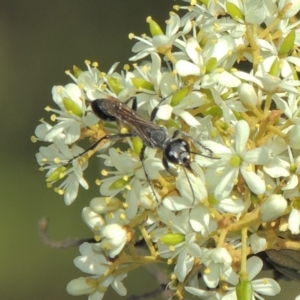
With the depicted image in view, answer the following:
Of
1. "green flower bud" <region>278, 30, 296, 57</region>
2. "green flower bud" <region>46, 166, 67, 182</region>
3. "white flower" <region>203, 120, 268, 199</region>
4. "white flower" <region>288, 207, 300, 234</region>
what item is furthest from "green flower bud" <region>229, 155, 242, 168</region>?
"green flower bud" <region>46, 166, 67, 182</region>

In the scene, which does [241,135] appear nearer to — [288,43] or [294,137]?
[294,137]

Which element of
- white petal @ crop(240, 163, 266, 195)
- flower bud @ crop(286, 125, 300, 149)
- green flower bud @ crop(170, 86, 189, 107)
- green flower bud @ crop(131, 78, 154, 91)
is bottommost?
white petal @ crop(240, 163, 266, 195)

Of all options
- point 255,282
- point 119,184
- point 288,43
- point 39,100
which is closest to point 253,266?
point 255,282

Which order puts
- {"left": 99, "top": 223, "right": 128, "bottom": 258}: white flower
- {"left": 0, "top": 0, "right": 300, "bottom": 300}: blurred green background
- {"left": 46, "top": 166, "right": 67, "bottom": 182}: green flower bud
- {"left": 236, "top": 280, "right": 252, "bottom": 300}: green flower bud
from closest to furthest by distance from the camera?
{"left": 236, "top": 280, "right": 252, "bottom": 300}: green flower bud
{"left": 99, "top": 223, "right": 128, "bottom": 258}: white flower
{"left": 46, "top": 166, "right": 67, "bottom": 182}: green flower bud
{"left": 0, "top": 0, "right": 300, "bottom": 300}: blurred green background

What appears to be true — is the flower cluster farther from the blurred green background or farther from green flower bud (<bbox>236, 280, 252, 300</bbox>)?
the blurred green background

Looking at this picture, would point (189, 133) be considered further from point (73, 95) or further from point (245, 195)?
point (73, 95)

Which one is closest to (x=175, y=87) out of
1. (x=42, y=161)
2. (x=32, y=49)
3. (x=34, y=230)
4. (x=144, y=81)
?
(x=144, y=81)

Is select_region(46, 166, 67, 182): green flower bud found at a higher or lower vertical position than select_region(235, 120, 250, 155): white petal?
higher
